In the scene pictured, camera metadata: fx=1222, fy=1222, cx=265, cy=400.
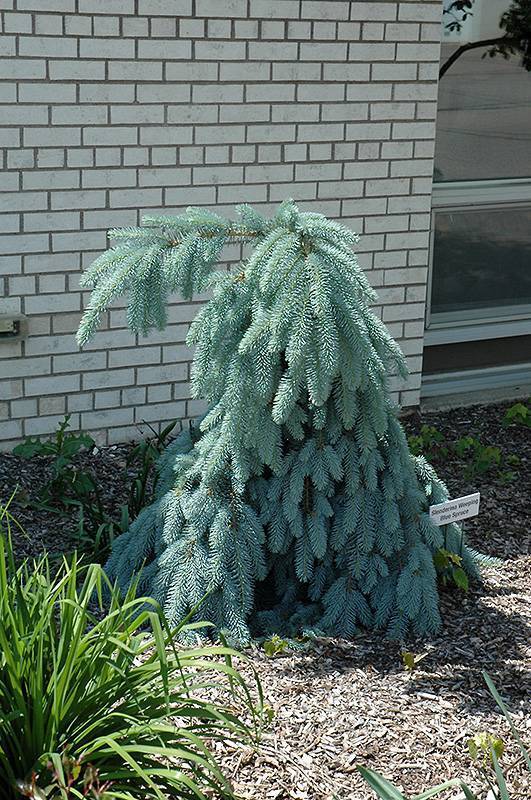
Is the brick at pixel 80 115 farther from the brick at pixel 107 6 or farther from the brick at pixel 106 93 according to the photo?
the brick at pixel 107 6

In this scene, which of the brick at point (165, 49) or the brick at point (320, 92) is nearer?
the brick at point (165, 49)

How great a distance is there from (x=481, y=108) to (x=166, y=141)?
8.01 ft

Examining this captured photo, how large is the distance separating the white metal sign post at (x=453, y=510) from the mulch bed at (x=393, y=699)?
36cm

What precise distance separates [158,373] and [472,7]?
3.20m

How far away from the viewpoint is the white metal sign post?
4566mm

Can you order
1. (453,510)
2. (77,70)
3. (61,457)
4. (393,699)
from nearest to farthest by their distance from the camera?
1. (393,699)
2. (453,510)
3. (61,457)
4. (77,70)

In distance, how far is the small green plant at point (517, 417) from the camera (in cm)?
727

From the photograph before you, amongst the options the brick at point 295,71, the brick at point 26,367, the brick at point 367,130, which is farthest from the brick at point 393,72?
the brick at point 26,367

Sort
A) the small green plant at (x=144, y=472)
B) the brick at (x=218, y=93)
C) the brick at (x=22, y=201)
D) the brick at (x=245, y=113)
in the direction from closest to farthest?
the small green plant at (x=144, y=472), the brick at (x=22, y=201), the brick at (x=218, y=93), the brick at (x=245, y=113)

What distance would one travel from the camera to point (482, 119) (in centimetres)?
779

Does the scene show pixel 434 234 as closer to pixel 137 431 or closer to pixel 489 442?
pixel 489 442

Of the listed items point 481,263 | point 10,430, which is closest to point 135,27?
point 10,430

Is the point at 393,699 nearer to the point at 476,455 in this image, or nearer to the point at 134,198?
the point at 476,455

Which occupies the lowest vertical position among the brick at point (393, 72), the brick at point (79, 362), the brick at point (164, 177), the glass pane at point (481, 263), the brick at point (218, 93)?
the brick at point (79, 362)
